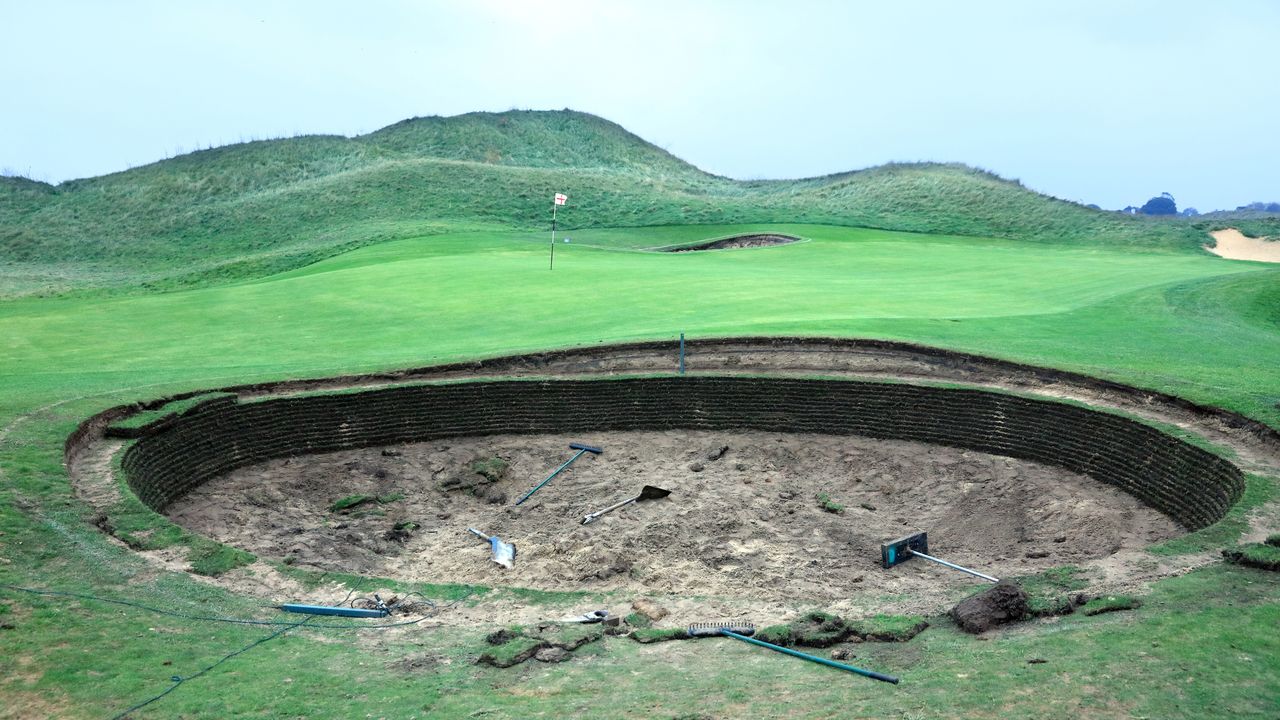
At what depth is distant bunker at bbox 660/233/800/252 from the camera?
56.5 meters

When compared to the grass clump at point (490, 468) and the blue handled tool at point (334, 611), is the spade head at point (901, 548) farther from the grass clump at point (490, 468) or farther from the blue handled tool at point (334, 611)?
the grass clump at point (490, 468)

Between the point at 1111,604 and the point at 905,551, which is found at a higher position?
the point at 1111,604

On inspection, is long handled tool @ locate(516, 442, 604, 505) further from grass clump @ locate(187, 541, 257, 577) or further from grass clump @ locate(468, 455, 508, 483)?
grass clump @ locate(187, 541, 257, 577)

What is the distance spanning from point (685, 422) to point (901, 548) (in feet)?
24.7

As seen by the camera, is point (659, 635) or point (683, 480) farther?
point (683, 480)

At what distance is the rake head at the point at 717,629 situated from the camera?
12016mm

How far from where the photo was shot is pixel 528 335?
90.7 ft

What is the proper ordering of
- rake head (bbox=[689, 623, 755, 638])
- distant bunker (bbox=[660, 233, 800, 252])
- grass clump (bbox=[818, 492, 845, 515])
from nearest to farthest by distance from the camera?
1. rake head (bbox=[689, 623, 755, 638])
2. grass clump (bbox=[818, 492, 845, 515])
3. distant bunker (bbox=[660, 233, 800, 252])

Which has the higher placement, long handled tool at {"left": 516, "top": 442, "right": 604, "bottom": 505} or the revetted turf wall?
the revetted turf wall

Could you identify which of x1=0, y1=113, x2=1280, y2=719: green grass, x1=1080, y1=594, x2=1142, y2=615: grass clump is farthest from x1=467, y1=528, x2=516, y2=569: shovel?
x1=1080, y1=594, x2=1142, y2=615: grass clump

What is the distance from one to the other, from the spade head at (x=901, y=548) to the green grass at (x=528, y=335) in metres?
3.24

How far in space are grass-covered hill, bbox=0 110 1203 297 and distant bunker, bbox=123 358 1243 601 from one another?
102ft

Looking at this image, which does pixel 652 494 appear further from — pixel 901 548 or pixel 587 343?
pixel 587 343

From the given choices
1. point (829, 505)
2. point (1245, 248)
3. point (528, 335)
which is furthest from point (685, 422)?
point (1245, 248)
